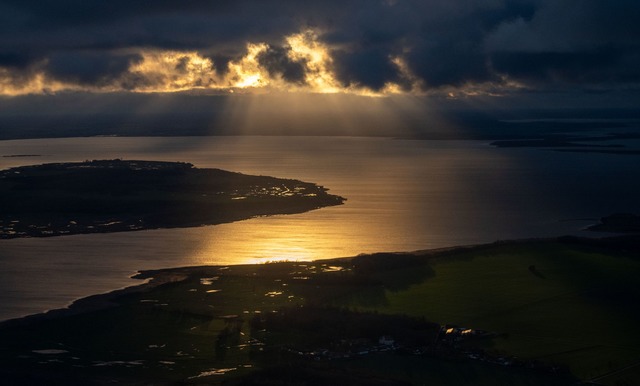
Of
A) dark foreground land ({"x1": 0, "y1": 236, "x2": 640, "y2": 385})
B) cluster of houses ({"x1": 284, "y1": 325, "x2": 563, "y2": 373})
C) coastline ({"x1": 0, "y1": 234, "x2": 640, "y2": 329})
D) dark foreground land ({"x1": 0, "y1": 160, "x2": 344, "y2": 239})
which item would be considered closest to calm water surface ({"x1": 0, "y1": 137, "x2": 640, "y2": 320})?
coastline ({"x1": 0, "y1": 234, "x2": 640, "y2": 329})

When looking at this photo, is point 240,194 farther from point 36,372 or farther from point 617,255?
point 36,372

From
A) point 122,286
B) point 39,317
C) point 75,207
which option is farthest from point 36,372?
point 75,207

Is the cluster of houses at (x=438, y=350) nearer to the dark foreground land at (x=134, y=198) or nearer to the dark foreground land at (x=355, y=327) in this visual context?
the dark foreground land at (x=355, y=327)

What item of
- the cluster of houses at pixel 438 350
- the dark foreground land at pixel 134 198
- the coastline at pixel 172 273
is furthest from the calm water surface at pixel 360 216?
the cluster of houses at pixel 438 350

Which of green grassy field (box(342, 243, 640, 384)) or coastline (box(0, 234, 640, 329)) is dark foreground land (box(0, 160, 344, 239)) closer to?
coastline (box(0, 234, 640, 329))

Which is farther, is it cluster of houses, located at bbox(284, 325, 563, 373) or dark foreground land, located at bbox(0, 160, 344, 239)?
dark foreground land, located at bbox(0, 160, 344, 239)
